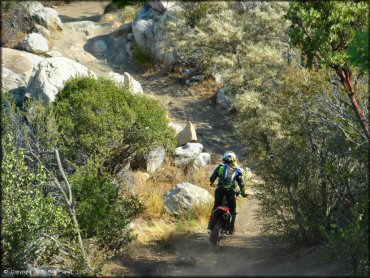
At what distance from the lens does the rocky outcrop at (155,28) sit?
2672 cm

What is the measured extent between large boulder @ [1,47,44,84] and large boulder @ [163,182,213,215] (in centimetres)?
1125

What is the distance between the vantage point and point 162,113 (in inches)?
619

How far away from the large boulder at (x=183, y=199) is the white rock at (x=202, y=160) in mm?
3258

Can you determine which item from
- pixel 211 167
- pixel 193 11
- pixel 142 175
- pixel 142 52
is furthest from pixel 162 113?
pixel 142 52

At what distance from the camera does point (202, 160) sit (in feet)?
58.9

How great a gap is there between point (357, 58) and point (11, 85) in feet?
47.4

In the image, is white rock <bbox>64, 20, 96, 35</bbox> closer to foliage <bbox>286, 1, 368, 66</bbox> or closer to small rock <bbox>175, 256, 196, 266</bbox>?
foliage <bbox>286, 1, 368, 66</bbox>

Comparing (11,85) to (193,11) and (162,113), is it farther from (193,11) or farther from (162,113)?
(193,11)

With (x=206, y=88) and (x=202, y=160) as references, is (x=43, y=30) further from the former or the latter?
(x=202, y=160)

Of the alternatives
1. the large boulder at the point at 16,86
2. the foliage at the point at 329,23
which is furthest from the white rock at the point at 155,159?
the foliage at the point at 329,23

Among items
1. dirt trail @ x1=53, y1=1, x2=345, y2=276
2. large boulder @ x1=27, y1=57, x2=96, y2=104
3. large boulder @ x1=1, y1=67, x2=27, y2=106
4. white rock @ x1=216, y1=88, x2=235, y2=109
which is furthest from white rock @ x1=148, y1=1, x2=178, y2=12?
large boulder @ x1=1, y1=67, x2=27, y2=106

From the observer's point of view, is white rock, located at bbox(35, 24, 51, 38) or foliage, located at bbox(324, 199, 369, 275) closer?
foliage, located at bbox(324, 199, 369, 275)

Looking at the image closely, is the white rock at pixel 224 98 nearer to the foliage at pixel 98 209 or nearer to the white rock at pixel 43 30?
the white rock at pixel 43 30

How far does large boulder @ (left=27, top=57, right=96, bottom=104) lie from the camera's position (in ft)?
58.2
